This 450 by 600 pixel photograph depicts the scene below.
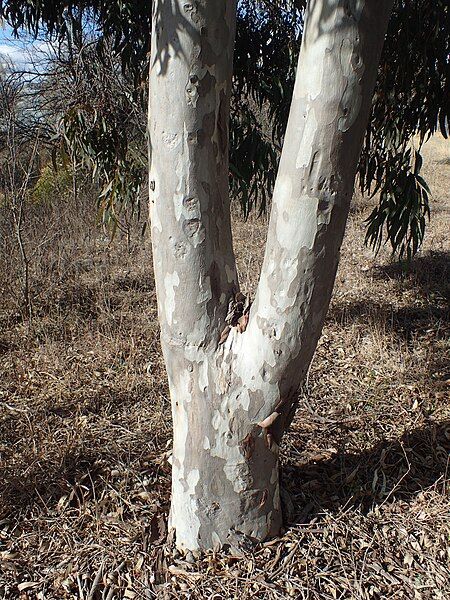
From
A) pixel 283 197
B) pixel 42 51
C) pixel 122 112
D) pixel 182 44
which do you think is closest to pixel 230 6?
pixel 182 44

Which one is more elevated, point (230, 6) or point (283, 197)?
point (230, 6)

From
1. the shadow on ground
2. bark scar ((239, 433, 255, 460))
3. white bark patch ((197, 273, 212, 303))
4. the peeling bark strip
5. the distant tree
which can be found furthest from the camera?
the distant tree

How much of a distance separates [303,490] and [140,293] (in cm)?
272

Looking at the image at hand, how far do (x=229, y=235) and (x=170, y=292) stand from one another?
24 cm

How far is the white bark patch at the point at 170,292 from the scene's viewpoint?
4.78 ft

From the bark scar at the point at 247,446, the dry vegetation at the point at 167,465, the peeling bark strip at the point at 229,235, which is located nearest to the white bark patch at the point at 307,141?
the peeling bark strip at the point at 229,235

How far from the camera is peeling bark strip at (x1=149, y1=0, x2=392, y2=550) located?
1.20 metres

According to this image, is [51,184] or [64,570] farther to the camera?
[51,184]

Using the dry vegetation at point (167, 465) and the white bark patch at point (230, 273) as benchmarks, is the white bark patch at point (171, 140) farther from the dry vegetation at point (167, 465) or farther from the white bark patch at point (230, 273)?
the dry vegetation at point (167, 465)

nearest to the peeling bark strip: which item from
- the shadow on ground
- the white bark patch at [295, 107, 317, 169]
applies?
the white bark patch at [295, 107, 317, 169]

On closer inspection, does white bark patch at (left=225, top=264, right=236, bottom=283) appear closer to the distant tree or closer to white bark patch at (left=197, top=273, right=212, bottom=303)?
white bark patch at (left=197, top=273, right=212, bottom=303)

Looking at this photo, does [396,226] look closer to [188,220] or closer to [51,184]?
[188,220]

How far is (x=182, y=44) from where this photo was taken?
1265 mm

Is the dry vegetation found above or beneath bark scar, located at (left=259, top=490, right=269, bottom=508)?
beneath
